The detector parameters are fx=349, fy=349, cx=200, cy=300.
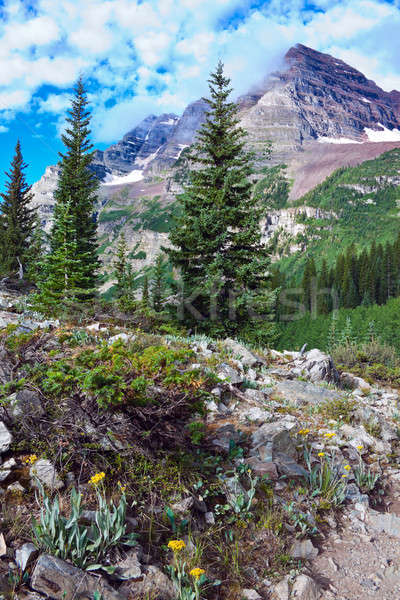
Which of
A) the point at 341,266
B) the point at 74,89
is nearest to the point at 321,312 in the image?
the point at 341,266

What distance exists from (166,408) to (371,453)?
3.66m

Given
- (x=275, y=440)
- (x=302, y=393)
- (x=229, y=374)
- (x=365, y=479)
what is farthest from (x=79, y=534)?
(x=302, y=393)

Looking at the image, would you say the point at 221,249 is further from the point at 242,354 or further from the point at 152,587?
the point at 152,587

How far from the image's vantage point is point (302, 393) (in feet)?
Result: 23.7

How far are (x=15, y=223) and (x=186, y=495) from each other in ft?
111

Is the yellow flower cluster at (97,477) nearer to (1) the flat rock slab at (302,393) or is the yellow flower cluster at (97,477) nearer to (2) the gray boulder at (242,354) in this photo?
(1) the flat rock slab at (302,393)

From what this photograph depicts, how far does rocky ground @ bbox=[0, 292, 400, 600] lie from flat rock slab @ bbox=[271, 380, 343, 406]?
1873 millimetres

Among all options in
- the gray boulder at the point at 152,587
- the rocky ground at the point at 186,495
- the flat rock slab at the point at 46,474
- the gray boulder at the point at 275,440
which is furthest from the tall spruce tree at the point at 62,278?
the gray boulder at the point at 152,587

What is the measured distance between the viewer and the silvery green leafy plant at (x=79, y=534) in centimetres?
242

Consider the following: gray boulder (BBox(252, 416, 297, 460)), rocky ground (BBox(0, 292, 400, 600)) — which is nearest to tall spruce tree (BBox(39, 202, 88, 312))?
rocky ground (BBox(0, 292, 400, 600))

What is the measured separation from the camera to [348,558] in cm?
329

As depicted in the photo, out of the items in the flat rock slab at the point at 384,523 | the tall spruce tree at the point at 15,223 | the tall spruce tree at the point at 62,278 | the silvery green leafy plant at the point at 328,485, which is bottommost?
the flat rock slab at the point at 384,523

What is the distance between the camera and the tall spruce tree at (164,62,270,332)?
549 inches

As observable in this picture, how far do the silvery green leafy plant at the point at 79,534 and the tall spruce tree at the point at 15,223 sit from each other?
29.2 metres
